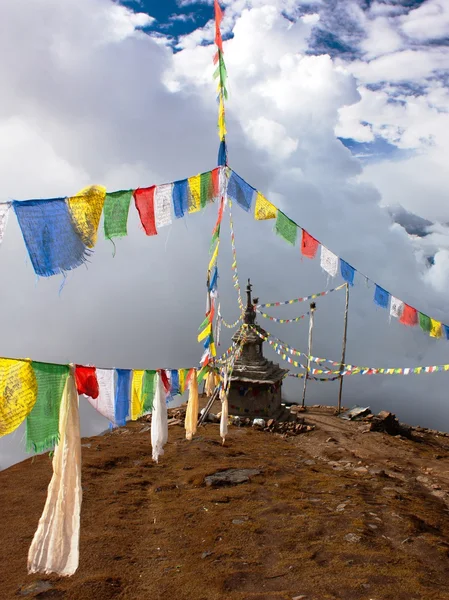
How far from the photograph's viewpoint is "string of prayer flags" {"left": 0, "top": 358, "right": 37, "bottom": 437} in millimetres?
5164

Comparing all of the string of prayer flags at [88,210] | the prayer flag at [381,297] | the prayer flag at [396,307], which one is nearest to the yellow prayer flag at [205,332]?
the string of prayer flags at [88,210]

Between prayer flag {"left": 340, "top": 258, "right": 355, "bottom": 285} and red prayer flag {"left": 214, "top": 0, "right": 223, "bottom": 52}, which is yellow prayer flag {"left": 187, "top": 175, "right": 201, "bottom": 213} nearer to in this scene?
red prayer flag {"left": 214, "top": 0, "right": 223, "bottom": 52}

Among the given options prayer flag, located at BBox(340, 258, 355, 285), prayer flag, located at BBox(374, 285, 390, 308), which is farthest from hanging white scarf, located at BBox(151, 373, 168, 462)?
prayer flag, located at BBox(374, 285, 390, 308)

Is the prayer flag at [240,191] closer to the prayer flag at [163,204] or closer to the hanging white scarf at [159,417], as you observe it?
the prayer flag at [163,204]

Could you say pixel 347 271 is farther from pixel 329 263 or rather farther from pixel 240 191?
pixel 240 191

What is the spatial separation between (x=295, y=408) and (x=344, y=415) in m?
2.88

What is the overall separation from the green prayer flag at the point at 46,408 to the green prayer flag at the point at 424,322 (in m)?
12.2

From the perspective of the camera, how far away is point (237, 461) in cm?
1385

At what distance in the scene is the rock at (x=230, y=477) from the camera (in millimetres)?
12062

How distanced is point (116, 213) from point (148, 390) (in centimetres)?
307

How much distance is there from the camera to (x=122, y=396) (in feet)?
24.0

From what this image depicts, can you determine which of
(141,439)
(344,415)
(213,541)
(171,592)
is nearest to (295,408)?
(344,415)

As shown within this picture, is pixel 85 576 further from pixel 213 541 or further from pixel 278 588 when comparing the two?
pixel 278 588

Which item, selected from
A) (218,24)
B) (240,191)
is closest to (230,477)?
(240,191)
